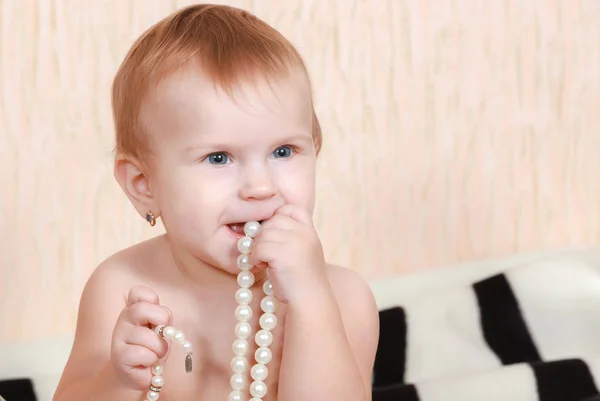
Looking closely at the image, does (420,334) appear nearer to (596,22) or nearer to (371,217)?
(371,217)

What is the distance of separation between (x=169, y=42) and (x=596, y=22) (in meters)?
1.02

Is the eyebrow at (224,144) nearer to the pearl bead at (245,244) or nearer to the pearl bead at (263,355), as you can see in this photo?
the pearl bead at (245,244)

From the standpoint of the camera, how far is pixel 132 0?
5.06 ft

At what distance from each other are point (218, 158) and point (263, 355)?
0.61 ft

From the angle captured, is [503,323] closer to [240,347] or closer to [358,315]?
[358,315]

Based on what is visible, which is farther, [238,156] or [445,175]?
[445,175]

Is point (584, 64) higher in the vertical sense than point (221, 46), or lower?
higher

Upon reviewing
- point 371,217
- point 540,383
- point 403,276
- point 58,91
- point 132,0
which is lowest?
point 540,383

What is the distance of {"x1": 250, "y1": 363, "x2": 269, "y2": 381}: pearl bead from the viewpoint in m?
0.95

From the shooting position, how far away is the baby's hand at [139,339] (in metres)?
0.90

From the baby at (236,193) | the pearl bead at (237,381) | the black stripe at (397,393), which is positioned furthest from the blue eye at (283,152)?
the black stripe at (397,393)

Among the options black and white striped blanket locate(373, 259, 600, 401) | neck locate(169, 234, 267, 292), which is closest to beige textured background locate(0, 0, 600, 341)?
black and white striped blanket locate(373, 259, 600, 401)

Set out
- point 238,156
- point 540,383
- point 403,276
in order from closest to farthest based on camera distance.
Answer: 1. point 238,156
2. point 540,383
3. point 403,276

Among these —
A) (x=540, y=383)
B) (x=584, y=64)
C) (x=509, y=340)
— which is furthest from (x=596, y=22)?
(x=540, y=383)
